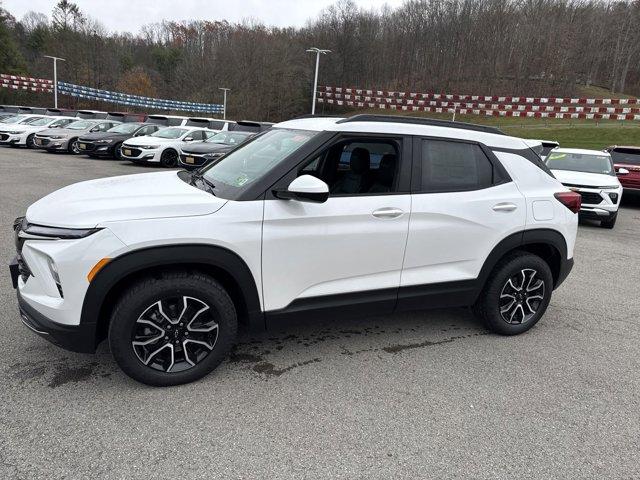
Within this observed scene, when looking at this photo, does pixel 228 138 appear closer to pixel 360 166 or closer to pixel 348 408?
pixel 360 166

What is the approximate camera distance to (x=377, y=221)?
10.7 ft

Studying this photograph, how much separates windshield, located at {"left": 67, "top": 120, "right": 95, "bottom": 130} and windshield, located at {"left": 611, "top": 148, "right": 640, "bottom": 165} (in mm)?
19133

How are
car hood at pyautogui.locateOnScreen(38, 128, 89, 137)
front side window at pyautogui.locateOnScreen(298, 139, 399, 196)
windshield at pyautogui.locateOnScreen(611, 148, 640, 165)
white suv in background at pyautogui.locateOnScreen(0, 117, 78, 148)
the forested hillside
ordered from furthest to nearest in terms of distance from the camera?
the forested hillside < white suv in background at pyautogui.locateOnScreen(0, 117, 78, 148) < car hood at pyautogui.locateOnScreen(38, 128, 89, 137) < windshield at pyautogui.locateOnScreen(611, 148, 640, 165) < front side window at pyautogui.locateOnScreen(298, 139, 399, 196)

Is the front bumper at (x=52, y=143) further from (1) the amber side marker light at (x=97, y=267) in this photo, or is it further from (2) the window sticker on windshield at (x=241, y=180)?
(1) the amber side marker light at (x=97, y=267)

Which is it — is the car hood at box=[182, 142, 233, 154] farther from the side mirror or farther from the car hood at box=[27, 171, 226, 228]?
the side mirror

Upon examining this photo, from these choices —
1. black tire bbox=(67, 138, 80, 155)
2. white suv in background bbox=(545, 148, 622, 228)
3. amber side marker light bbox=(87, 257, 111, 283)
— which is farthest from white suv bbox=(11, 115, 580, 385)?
black tire bbox=(67, 138, 80, 155)

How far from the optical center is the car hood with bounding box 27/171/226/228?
2.71m

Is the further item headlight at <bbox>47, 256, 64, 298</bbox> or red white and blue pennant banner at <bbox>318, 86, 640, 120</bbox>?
red white and blue pennant banner at <bbox>318, 86, 640, 120</bbox>

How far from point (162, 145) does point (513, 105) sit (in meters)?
31.0

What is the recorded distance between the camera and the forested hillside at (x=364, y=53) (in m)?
55.4

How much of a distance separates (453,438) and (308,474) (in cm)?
90

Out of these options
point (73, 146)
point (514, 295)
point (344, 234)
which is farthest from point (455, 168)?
point (73, 146)

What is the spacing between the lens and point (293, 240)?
302cm

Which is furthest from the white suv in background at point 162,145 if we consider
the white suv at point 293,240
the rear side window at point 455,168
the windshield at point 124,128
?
the rear side window at point 455,168
